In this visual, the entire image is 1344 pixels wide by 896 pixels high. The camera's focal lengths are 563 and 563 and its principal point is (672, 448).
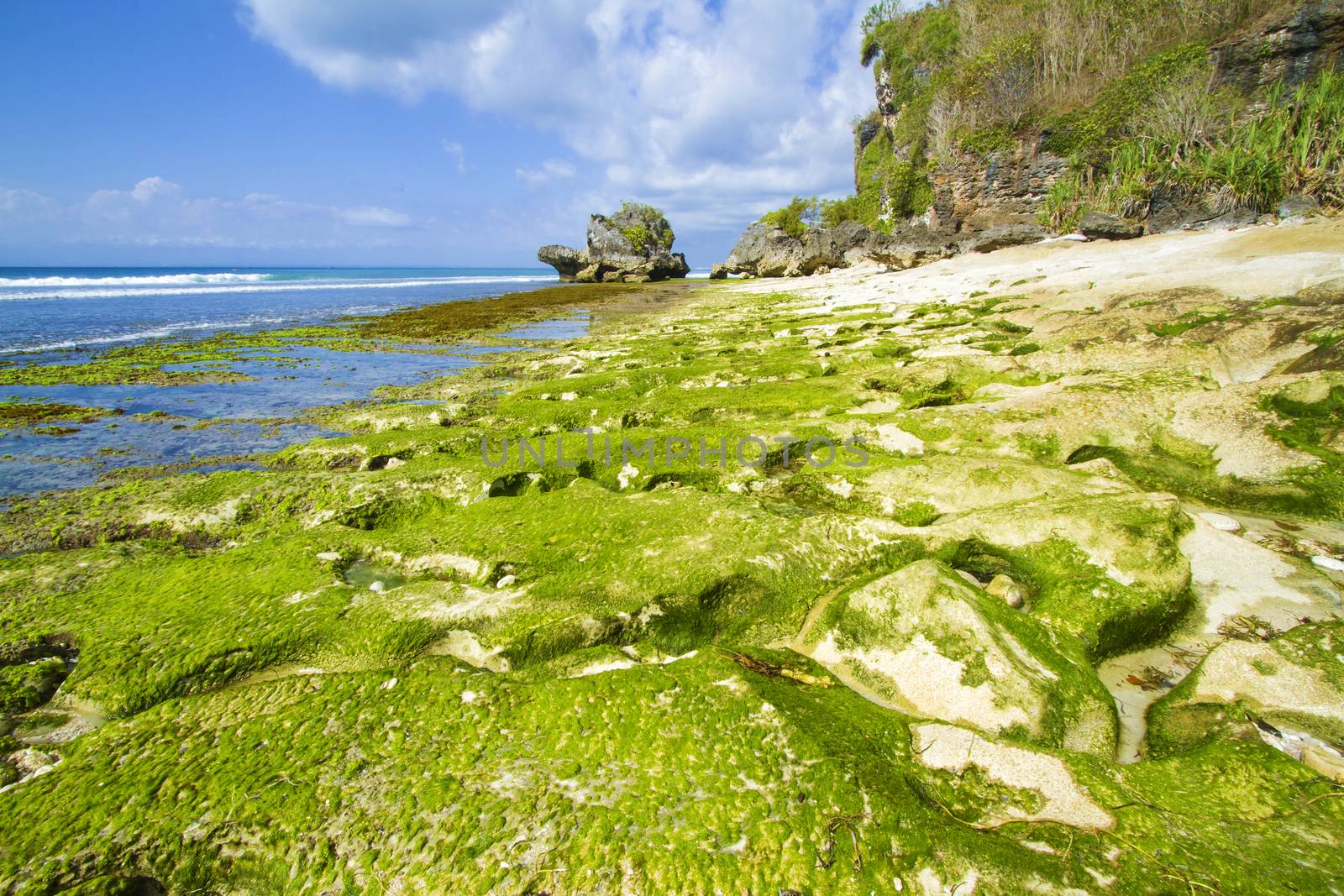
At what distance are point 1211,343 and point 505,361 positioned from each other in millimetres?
16199

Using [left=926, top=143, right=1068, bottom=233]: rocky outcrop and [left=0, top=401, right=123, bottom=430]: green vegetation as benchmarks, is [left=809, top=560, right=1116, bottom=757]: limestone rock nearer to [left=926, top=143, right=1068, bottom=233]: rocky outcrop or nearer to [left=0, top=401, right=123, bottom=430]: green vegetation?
[left=0, top=401, right=123, bottom=430]: green vegetation

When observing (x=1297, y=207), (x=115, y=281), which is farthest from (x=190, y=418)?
(x=115, y=281)

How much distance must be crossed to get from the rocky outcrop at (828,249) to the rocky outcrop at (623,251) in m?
14.3

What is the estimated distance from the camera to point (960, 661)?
3.29 metres

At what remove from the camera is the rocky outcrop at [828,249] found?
35344 mm

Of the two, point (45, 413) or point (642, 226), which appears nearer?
point (45, 413)

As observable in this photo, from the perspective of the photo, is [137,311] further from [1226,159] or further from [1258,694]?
[1226,159]

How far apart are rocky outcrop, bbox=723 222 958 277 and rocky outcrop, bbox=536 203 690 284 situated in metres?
14.3

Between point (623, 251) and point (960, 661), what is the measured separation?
8703 centimetres

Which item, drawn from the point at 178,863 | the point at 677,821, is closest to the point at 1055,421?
the point at 677,821

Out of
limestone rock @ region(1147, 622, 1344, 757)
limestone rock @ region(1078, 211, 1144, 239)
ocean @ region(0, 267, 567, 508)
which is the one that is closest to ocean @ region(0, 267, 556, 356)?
ocean @ region(0, 267, 567, 508)

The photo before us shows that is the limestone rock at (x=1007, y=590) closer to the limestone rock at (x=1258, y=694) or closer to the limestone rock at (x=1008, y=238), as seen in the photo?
the limestone rock at (x=1258, y=694)

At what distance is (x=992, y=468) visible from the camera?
5523 mm

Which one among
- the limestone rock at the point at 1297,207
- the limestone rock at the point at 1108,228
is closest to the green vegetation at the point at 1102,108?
the limestone rock at the point at 1297,207
